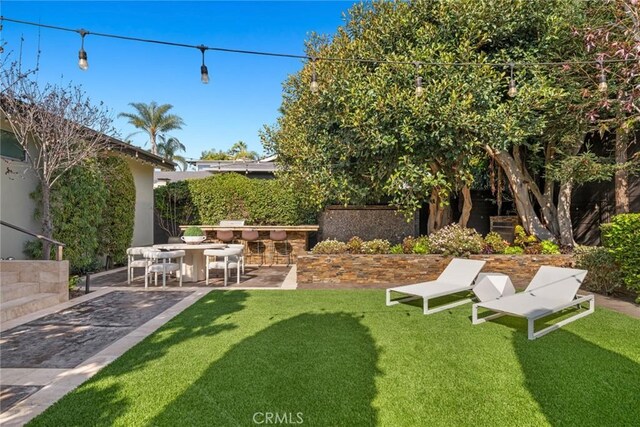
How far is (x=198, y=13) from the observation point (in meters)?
8.27

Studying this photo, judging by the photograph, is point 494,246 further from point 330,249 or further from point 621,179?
point 330,249

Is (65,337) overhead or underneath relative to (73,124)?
underneath

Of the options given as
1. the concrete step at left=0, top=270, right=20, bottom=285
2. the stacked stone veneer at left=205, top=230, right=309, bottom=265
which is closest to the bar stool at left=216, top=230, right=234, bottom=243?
the stacked stone veneer at left=205, top=230, right=309, bottom=265

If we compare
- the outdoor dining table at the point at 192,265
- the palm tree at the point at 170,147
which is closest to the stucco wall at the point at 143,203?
the outdoor dining table at the point at 192,265

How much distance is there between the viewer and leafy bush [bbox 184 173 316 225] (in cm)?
1362

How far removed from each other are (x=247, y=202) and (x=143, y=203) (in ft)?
14.0

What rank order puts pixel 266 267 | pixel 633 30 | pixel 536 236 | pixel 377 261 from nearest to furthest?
pixel 633 30 → pixel 377 261 → pixel 536 236 → pixel 266 267

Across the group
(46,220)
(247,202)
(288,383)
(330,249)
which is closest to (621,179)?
(330,249)

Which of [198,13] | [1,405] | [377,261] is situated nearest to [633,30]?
[377,261]

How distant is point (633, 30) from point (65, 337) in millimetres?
10760

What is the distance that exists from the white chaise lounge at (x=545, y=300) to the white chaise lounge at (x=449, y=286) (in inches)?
28.7

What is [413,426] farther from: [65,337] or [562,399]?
[65,337]

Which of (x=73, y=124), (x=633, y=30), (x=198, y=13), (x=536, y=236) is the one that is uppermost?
(x=198, y=13)

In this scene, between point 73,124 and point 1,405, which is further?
point 73,124
